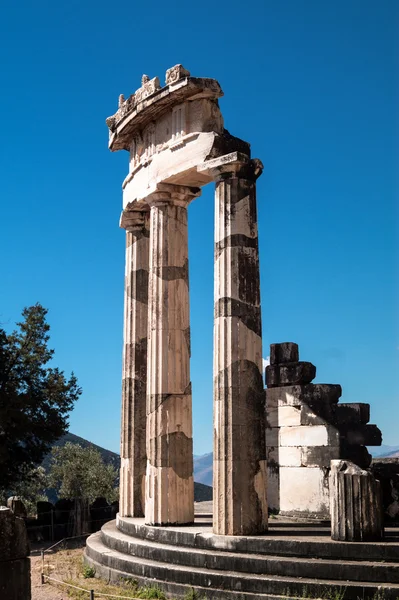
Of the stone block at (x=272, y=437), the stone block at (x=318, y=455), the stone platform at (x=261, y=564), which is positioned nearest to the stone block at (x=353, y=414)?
the stone block at (x=318, y=455)

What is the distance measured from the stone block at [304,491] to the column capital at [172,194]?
745cm

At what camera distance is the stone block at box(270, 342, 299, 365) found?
66.2 feet

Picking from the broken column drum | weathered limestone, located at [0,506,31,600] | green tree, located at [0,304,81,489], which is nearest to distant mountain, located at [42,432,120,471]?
green tree, located at [0,304,81,489]

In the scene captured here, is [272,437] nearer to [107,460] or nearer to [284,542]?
[284,542]

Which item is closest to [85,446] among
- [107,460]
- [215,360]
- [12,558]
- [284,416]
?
[107,460]

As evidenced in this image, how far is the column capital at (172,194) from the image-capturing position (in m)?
18.2

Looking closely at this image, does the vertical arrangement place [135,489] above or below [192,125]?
below

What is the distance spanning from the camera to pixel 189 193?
18516mm

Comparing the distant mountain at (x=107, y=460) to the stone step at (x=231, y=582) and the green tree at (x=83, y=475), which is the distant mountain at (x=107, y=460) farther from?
the stone step at (x=231, y=582)

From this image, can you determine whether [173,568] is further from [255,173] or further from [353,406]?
[255,173]

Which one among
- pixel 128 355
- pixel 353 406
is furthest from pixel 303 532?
pixel 128 355

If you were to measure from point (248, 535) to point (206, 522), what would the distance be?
3.00m

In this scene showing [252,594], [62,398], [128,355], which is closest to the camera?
[252,594]

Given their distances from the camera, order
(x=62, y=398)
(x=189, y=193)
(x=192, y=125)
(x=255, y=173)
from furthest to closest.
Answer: (x=62, y=398)
(x=189, y=193)
(x=192, y=125)
(x=255, y=173)
